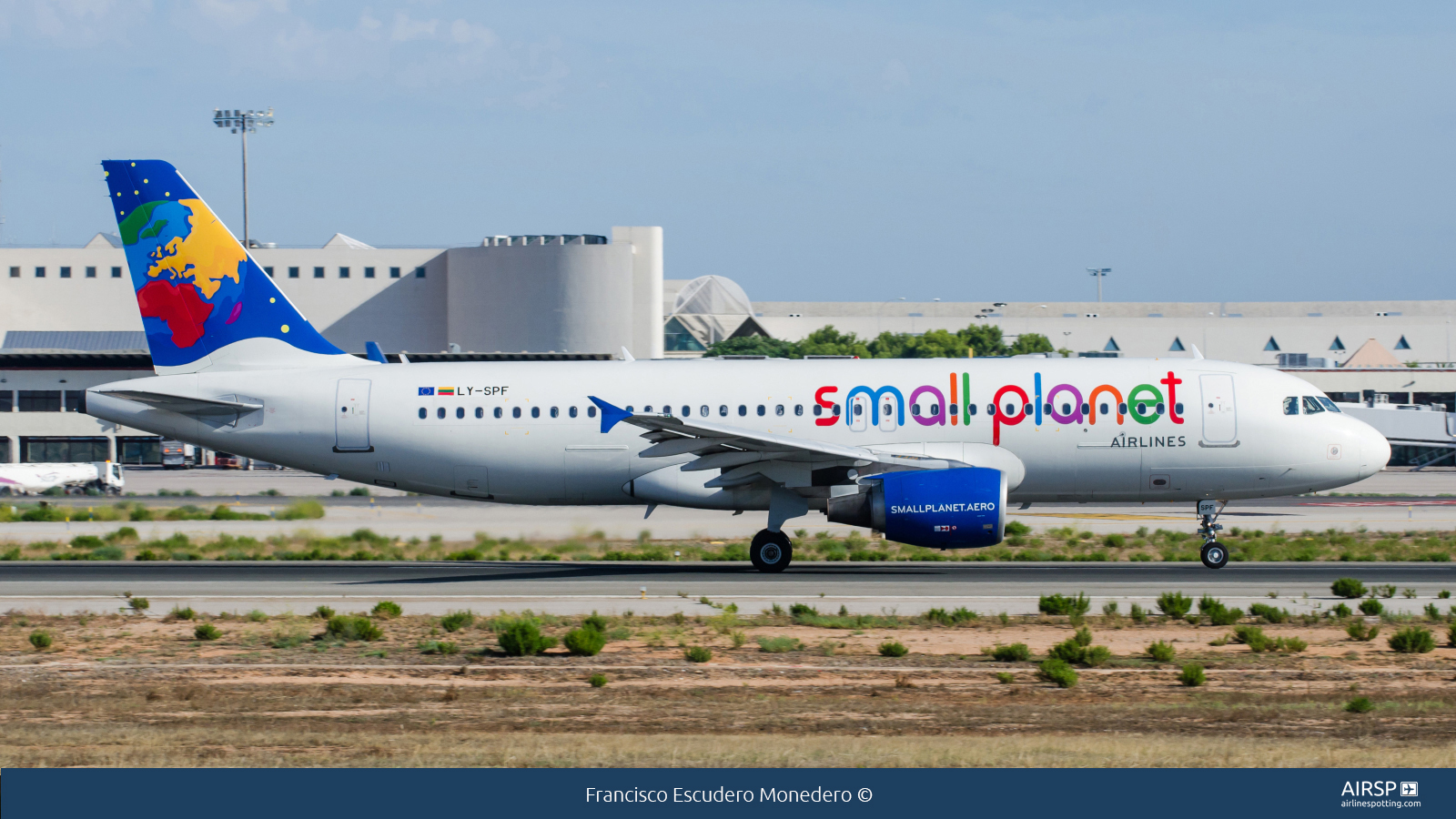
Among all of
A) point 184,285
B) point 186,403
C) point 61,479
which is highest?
point 184,285

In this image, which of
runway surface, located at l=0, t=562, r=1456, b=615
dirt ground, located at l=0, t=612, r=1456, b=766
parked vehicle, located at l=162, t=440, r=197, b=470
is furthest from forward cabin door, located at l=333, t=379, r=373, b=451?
parked vehicle, located at l=162, t=440, r=197, b=470

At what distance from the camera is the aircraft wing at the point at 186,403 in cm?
2672

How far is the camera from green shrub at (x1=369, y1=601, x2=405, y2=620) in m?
20.2

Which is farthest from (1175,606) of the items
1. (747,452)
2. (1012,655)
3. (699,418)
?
(699,418)

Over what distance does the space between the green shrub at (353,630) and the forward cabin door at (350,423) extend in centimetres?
861

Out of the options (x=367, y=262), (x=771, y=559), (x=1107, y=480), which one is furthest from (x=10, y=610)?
(x=367, y=262)

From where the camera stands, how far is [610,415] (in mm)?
25125

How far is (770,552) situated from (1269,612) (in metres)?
9.62

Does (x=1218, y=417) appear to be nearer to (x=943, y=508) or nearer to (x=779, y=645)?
(x=943, y=508)

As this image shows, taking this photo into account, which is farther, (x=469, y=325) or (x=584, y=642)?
(x=469, y=325)

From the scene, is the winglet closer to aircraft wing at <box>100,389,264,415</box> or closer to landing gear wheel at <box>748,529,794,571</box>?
landing gear wheel at <box>748,529,794,571</box>

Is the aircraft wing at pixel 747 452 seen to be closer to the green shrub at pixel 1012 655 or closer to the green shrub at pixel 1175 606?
the green shrub at pixel 1175 606

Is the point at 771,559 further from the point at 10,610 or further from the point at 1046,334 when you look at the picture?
the point at 1046,334

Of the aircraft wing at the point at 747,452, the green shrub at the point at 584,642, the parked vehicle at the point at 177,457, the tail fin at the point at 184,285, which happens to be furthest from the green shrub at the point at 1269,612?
the parked vehicle at the point at 177,457
